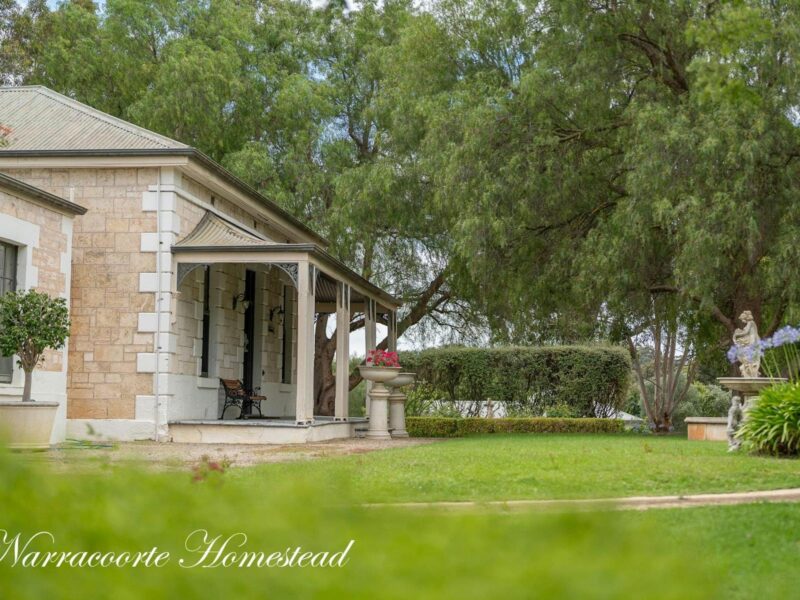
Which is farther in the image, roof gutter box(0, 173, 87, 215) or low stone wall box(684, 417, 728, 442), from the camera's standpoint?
low stone wall box(684, 417, 728, 442)

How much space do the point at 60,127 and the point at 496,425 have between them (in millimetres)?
9898

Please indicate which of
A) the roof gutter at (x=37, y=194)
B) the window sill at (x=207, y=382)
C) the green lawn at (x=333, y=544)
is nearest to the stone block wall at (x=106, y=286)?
the roof gutter at (x=37, y=194)

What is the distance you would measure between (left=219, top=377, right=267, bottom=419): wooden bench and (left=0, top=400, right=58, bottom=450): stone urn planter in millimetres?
5626

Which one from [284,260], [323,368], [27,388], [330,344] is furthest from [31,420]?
[323,368]

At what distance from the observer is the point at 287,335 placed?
21.4 meters

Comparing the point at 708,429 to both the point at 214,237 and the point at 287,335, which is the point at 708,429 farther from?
the point at 287,335

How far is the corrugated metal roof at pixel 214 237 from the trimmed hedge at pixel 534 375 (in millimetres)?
7021

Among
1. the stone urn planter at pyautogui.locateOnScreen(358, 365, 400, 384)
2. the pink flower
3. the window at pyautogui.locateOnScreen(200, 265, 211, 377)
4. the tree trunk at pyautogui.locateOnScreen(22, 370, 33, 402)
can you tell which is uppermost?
the window at pyautogui.locateOnScreen(200, 265, 211, 377)

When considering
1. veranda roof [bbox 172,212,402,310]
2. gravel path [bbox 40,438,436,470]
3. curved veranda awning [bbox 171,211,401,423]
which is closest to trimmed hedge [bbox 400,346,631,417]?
veranda roof [bbox 172,212,402,310]

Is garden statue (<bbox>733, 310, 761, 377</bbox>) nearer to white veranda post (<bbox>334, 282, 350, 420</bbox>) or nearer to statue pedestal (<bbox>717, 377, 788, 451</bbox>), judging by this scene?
statue pedestal (<bbox>717, 377, 788, 451</bbox>)

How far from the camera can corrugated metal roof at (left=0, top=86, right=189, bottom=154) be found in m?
15.0

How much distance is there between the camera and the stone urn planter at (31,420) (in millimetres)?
10758

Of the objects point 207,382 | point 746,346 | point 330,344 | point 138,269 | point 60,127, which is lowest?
point 207,382

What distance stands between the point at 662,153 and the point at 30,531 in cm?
1488
